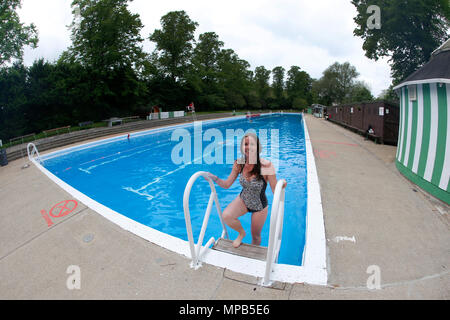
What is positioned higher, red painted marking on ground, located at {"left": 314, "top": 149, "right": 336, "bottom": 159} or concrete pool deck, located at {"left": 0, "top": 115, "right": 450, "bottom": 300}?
red painted marking on ground, located at {"left": 314, "top": 149, "right": 336, "bottom": 159}

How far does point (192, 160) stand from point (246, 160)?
934 cm

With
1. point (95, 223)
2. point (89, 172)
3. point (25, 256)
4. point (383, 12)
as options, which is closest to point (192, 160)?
point (89, 172)

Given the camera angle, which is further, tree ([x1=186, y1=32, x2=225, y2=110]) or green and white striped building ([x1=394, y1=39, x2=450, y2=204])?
tree ([x1=186, y1=32, x2=225, y2=110])

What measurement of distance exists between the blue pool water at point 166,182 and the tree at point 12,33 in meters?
16.7

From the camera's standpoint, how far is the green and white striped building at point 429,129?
15.0ft

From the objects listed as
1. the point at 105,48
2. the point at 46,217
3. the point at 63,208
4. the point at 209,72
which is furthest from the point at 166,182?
the point at 209,72

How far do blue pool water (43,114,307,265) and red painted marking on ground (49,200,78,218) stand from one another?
1441 mm

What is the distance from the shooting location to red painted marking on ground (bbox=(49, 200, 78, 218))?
5062 millimetres

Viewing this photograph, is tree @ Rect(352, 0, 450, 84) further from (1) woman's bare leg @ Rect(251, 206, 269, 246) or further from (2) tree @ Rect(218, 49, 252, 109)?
(2) tree @ Rect(218, 49, 252, 109)

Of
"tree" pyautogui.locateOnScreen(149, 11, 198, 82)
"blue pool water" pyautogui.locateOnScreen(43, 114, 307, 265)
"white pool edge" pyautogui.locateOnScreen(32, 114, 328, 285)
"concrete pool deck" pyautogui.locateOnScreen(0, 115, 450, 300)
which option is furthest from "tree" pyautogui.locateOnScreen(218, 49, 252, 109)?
"white pool edge" pyautogui.locateOnScreen(32, 114, 328, 285)

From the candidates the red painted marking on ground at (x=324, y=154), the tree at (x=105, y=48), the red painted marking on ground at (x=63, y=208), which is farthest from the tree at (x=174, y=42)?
the red painted marking on ground at (x=63, y=208)

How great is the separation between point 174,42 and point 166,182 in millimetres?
41788

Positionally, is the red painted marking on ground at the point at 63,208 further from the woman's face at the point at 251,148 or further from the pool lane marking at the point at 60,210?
the woman's face at the point at 251,148

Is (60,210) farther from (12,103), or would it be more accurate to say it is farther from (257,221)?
(12,103)
